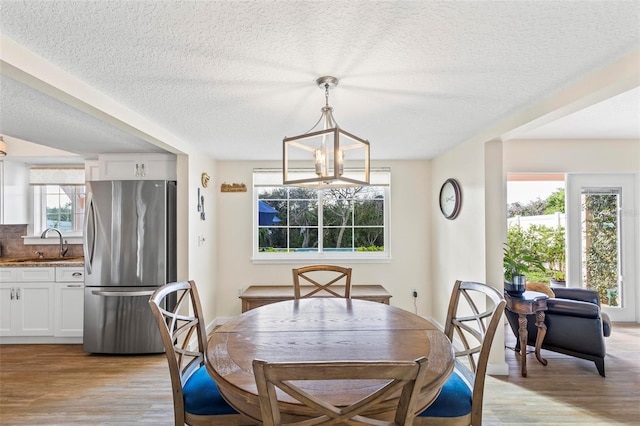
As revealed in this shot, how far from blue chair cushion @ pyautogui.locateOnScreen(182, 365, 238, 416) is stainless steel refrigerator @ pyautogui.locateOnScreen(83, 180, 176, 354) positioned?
2027 millimetres

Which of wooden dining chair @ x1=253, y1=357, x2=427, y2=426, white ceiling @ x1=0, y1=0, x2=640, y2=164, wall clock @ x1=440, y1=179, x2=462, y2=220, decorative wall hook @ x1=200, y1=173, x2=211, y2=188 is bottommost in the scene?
wooden dining chair @ x1=253, y1=357, x2=427, y2=426

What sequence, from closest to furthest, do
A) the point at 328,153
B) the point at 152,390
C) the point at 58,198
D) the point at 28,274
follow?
the point at 328,153 < the point at 152,390 < the point at 28,274 < the point at 58,198

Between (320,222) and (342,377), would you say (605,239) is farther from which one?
(342,377)

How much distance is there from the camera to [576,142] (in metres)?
3.91

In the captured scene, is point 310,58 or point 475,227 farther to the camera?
point 475,227

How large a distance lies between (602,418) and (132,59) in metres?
3.72

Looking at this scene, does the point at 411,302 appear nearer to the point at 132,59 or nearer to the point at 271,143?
the point at 271,143

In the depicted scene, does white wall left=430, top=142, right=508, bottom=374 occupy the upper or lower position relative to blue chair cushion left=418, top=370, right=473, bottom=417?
upper

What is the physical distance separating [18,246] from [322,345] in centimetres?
473

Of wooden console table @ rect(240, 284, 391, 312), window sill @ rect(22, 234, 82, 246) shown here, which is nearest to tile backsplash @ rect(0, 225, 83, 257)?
window sill @ rect(22, 234, 82, 246)

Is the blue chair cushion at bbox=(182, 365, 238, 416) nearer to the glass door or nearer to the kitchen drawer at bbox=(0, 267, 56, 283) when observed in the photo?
the kitchen drawer at bbox=(0, 267, 56, 283)

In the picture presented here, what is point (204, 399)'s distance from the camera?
1526mm

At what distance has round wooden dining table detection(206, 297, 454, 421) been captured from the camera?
1.16m

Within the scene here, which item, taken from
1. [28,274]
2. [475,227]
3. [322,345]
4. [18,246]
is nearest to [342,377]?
[322,345]
